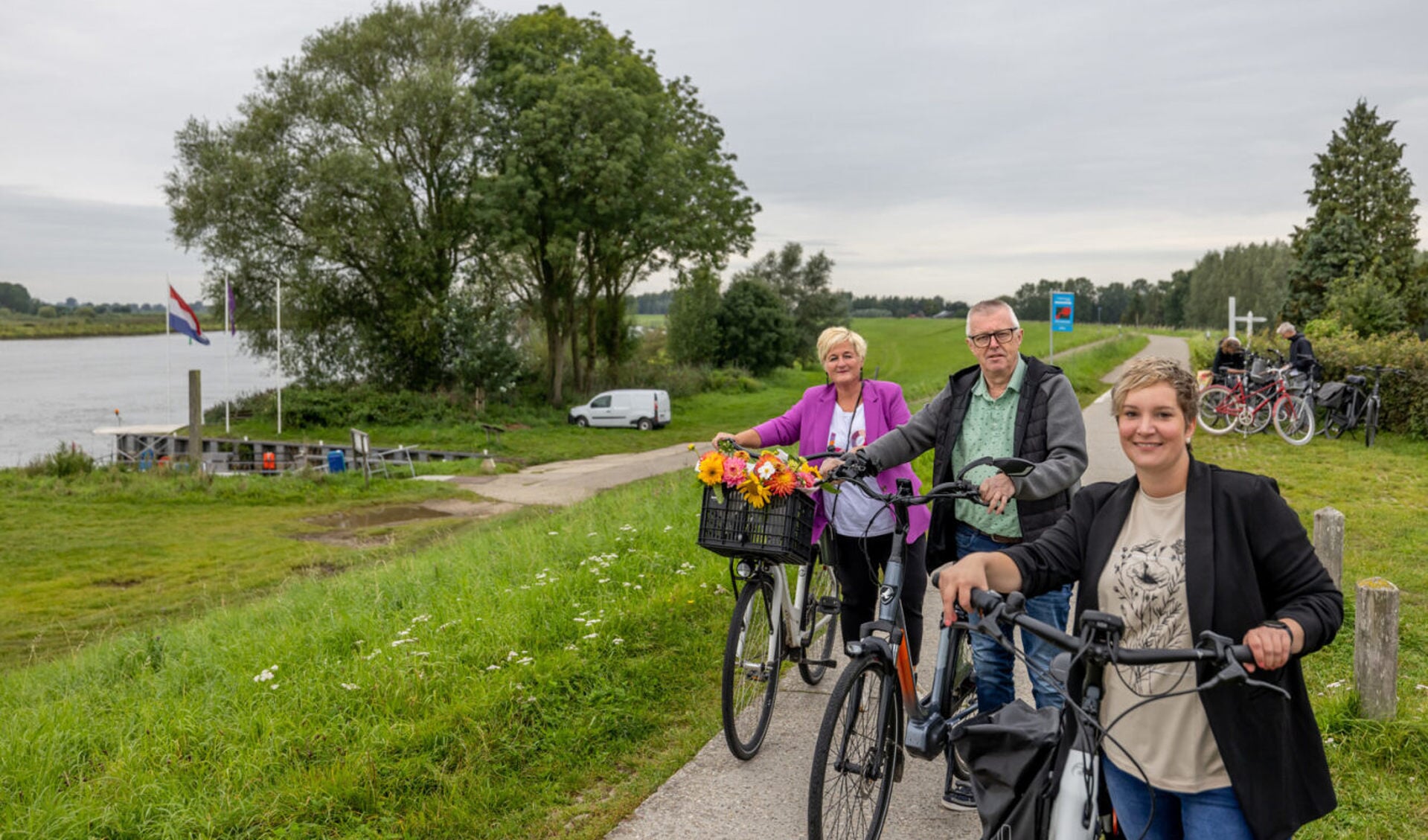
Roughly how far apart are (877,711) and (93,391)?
79974 mm

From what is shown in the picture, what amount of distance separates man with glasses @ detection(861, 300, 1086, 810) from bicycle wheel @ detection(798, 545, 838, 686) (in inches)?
35.2

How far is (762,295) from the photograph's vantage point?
2302 inches

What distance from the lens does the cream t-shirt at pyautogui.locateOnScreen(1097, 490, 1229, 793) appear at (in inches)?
82.6

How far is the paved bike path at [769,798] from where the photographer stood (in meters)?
3.66

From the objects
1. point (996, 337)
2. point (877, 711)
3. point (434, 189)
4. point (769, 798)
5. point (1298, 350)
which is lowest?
point (769, 798)

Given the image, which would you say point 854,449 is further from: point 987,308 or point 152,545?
point 152,545

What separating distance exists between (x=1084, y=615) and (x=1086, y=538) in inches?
17.2

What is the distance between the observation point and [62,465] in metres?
23.8

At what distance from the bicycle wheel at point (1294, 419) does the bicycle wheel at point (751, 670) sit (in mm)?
13795

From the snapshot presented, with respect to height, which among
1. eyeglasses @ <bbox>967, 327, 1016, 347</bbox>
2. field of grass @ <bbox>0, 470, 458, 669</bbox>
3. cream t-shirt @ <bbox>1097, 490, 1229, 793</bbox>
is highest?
eyeglasses @ <bbox>967, 327, 1016, 347</bbox>

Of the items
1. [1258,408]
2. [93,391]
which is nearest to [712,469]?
[1258,408]

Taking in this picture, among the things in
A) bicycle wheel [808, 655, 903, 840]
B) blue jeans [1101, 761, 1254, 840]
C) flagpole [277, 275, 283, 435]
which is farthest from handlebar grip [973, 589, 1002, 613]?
flagpole [277, 275, 283, 435]

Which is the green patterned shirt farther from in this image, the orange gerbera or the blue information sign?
the blue information sign

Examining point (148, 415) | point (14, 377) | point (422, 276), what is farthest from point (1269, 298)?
point (14, 377)
